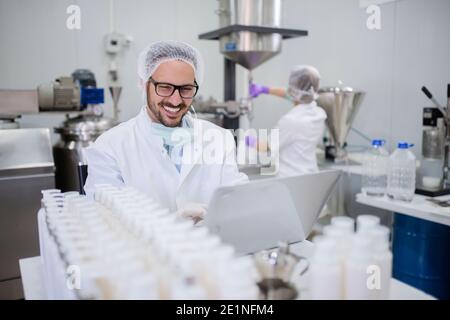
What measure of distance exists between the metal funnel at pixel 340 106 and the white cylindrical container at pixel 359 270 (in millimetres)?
2429

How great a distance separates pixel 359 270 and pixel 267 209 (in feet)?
1.05

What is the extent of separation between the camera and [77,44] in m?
3.28

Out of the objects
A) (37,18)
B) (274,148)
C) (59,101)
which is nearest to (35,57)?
(37,18)

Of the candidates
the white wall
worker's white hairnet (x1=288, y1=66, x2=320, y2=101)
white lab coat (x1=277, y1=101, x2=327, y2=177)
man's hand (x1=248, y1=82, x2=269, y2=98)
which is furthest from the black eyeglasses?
the white wall

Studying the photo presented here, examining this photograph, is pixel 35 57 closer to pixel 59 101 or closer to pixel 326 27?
pixel 59 101

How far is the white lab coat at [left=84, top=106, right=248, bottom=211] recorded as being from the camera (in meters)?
1.53

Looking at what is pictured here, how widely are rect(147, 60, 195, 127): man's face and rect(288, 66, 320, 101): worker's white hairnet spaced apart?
128cm

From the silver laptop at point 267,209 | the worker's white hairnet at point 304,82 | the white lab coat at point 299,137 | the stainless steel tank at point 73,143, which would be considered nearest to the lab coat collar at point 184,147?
the silver laptop at point 267,209

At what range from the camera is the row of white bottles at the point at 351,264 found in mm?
663

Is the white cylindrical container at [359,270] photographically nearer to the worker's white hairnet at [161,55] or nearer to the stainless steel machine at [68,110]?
the worker's white hairnet at [161,55]

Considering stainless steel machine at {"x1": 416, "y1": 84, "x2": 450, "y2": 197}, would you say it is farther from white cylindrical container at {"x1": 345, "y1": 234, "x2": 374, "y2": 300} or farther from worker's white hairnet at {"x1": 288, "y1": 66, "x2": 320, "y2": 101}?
white cylindrical container at {"x1": 345, "y1": 234, "x2": 374, "y2": 300}

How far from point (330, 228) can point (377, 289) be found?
126 millimetres

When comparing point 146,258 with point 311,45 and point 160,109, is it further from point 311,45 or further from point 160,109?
point 311,45

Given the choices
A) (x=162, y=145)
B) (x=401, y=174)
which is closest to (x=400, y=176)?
(x=401, y=174)
